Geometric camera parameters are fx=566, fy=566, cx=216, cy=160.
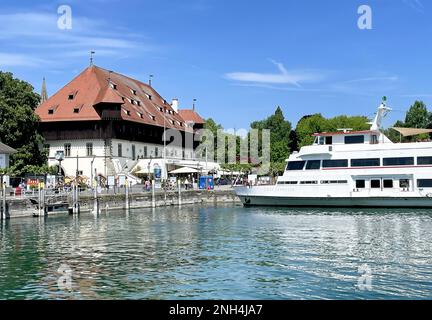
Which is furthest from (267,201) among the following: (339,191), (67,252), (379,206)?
(67,252)

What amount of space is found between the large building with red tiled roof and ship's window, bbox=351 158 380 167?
Result: 2879 cm

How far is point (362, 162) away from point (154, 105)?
47.5 m

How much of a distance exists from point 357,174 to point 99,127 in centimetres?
3669

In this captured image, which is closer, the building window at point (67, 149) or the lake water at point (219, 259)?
the lake water at point (219, 259)

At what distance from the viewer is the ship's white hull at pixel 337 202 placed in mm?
45438

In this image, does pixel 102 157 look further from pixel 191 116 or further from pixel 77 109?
pixel 191 116

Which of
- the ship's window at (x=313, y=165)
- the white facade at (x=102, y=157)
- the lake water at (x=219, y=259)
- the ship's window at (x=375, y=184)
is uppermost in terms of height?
the white facade at (x=102, y=157)

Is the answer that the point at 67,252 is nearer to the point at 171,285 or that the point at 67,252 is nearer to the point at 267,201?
the point at 171,285

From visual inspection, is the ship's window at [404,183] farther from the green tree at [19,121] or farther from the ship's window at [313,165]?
the green tree at [19,121]

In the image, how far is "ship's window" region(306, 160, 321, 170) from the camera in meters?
48.4

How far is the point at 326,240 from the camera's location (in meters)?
25.8

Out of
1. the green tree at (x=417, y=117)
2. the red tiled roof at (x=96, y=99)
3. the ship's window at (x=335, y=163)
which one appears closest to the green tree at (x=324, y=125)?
the green tree at (x=417, y=117)

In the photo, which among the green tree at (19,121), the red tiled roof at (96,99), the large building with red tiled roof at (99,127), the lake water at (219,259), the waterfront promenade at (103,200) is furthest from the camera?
the red tiled roof at (96,99)

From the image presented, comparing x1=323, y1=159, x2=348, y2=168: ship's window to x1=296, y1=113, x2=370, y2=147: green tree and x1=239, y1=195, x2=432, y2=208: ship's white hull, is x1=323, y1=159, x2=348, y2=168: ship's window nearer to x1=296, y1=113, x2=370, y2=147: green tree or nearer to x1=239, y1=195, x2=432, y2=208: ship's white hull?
x1=239, y1=195, x2=432, y2=208: ship's white hull
